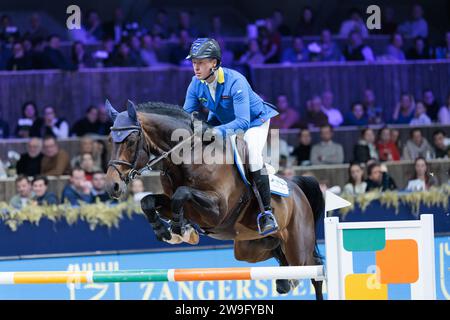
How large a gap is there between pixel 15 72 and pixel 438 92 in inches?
227

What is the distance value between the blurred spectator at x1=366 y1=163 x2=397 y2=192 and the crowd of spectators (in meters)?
3.12

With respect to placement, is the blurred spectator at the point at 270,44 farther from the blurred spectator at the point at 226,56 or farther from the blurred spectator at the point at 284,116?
the blurred spectator at the point at 284,116

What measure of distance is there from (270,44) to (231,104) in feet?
20.8

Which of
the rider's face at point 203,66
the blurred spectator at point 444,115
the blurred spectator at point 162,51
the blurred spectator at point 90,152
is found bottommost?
the blurred spectator at point 90,152

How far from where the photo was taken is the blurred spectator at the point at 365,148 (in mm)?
10508

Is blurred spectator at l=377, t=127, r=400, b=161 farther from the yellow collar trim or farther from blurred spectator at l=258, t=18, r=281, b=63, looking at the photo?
the yellow collar trim

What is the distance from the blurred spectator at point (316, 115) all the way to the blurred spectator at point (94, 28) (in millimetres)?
3112

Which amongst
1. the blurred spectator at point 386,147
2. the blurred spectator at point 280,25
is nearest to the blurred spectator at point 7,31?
the blurred spectator at point 280,25

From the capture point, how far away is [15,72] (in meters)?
11.1

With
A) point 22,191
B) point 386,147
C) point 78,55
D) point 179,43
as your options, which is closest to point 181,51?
point 179,43

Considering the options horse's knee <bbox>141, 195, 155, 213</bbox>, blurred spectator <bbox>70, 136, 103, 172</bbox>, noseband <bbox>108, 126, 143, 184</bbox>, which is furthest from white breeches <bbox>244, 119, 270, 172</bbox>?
blurred spectator <bbox>70, 136, 103, 172</bbox>

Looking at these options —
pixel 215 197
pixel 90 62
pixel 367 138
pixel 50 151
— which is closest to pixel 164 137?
pixel 215 197

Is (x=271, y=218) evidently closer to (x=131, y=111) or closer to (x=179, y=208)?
(x=179, y=208)
